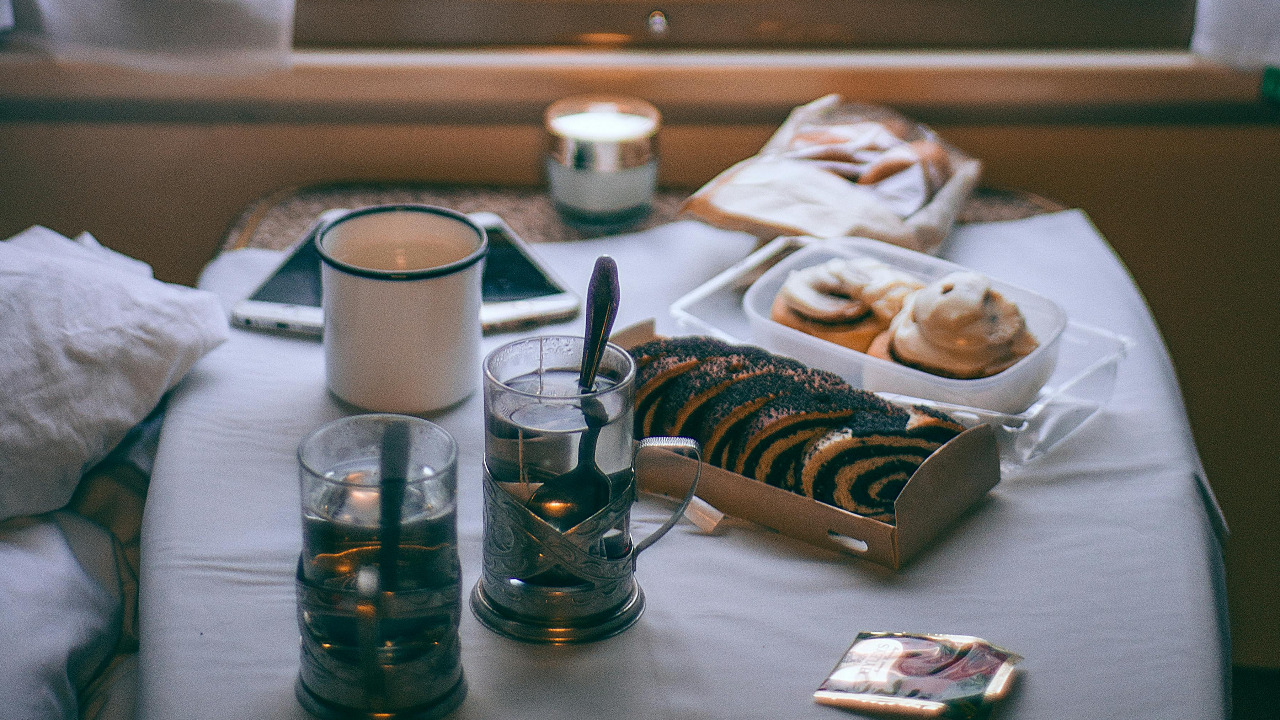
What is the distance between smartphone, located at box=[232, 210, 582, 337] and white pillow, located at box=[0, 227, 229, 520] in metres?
0.09

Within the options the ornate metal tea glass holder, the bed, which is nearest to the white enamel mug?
the bed

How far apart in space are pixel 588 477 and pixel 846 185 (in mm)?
605

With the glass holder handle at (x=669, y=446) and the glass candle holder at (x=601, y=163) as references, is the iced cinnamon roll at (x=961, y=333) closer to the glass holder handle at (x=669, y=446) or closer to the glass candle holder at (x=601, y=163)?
the glass holder handle at (x=669, y=446)

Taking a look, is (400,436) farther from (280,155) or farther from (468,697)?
(280,155)

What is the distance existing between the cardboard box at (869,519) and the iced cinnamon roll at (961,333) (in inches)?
3.6

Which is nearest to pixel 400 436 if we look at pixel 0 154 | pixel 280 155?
pixel 280 155

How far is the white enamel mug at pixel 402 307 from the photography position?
772mm

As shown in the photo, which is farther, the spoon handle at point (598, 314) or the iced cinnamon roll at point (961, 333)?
the iced cinnamon roll at point (961, 333)

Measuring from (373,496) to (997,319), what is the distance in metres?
A: 0.51

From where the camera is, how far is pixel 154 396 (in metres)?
0.79

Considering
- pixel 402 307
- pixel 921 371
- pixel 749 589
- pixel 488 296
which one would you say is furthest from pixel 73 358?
pixel 921 371

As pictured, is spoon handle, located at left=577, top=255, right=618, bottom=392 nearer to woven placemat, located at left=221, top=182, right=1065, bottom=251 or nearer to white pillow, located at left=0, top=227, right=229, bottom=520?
white pillow, located at left=0, top=227, right=229, bottom=520

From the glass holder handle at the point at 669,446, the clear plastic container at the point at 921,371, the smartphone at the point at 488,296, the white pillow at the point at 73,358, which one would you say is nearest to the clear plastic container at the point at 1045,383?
the clear plastic container at the point at 921,371

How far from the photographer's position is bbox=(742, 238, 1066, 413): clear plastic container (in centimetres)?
80
